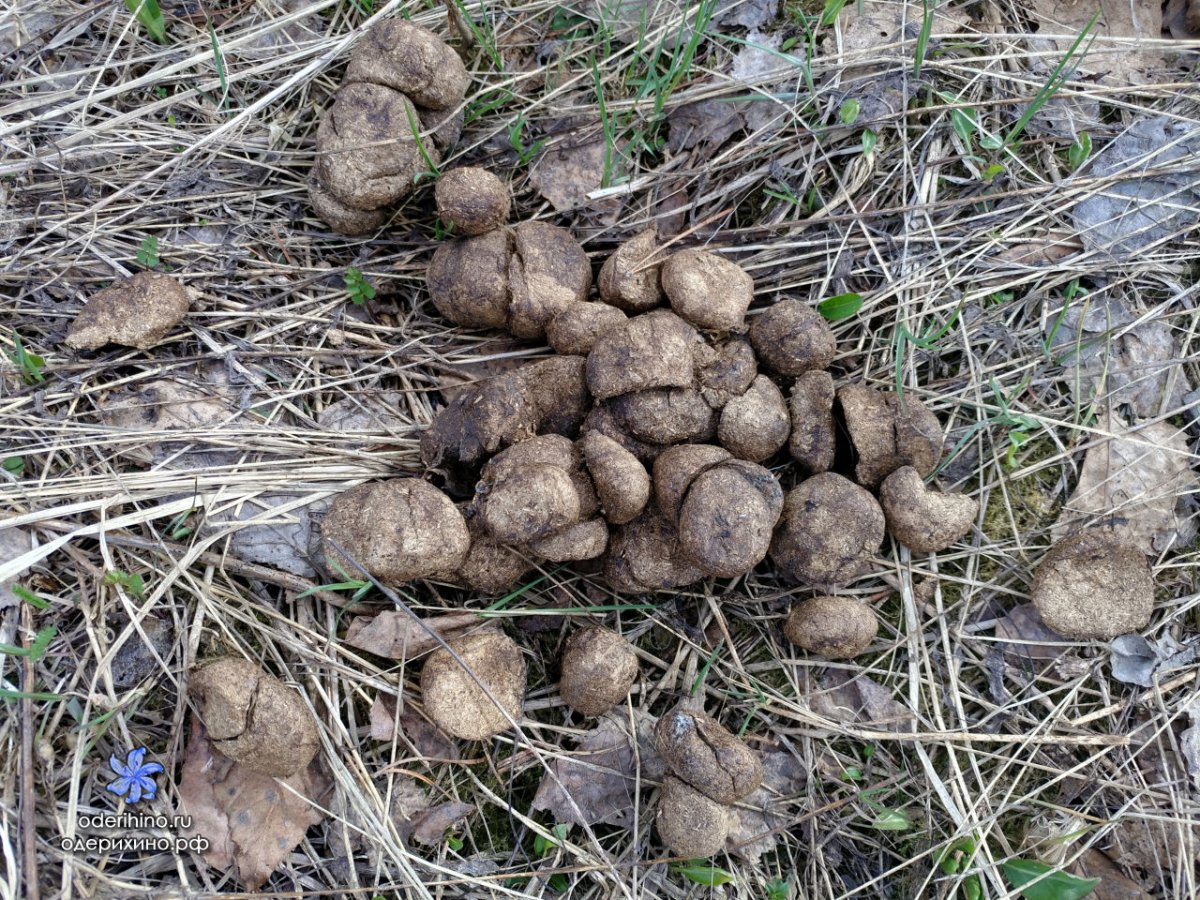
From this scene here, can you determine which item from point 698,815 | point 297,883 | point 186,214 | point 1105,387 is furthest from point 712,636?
point 186,214

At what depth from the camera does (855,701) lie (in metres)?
2.89

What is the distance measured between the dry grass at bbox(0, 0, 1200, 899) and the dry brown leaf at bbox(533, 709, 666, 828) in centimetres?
8

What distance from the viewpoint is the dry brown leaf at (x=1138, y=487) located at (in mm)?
2969

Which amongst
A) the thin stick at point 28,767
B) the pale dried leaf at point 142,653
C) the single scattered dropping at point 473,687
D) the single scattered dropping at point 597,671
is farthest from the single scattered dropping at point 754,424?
the thin stick at point 28,767

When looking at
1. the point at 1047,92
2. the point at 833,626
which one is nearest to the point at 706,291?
the point at 833,626

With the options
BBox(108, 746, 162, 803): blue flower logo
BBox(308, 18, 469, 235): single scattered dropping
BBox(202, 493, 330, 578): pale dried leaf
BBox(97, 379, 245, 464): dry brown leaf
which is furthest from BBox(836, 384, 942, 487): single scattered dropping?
BBox(108, 746, 162, 803): blue flower logo

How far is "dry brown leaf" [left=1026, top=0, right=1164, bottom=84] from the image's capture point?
3277mm

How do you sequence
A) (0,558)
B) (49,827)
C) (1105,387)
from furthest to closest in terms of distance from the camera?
1. (1105,387)
2. (0,558)
3. (49,827)

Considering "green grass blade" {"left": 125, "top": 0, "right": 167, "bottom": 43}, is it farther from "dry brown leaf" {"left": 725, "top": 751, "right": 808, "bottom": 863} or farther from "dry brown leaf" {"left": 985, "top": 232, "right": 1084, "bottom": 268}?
"dry brown leaf" {"left": 725, "top": 751, "right": 808, "bottom": 863}

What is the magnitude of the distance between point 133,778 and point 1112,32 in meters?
4.73

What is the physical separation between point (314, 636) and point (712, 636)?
4.71ft

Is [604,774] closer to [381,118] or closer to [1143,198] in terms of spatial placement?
[381,118]

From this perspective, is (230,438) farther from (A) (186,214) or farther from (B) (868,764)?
(B) (868,764)

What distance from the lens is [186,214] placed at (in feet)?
10.3
